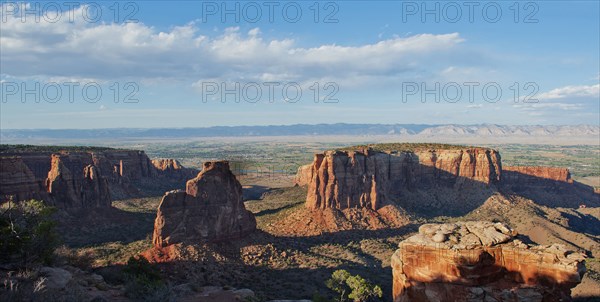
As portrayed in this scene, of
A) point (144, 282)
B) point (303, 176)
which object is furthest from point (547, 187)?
point (144, 282)

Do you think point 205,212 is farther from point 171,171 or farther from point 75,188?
point 171,171

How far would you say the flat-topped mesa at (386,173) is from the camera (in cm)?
7369

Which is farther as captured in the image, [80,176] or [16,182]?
[80,176]

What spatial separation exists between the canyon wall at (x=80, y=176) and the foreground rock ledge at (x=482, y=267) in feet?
117

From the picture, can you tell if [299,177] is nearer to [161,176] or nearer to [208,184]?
[161,176]

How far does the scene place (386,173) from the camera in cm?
8394

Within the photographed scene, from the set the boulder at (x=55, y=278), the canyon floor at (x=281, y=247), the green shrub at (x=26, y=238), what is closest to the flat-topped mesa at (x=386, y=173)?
the canyon floor at (x=281, y=247)

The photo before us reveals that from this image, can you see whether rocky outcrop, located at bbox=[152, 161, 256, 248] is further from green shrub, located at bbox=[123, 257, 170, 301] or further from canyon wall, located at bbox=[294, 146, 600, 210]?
canyon wall, located at bbox=[294, 146, 600, 210]

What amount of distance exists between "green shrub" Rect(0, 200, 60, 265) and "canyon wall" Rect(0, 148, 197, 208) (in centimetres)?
624

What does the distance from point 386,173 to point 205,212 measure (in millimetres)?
46451

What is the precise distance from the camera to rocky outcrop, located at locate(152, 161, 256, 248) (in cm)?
4388

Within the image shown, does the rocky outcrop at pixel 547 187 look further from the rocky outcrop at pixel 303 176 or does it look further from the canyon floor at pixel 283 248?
the rocky outcrop at pixel 303 176

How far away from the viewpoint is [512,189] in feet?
342

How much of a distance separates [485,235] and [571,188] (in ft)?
384
